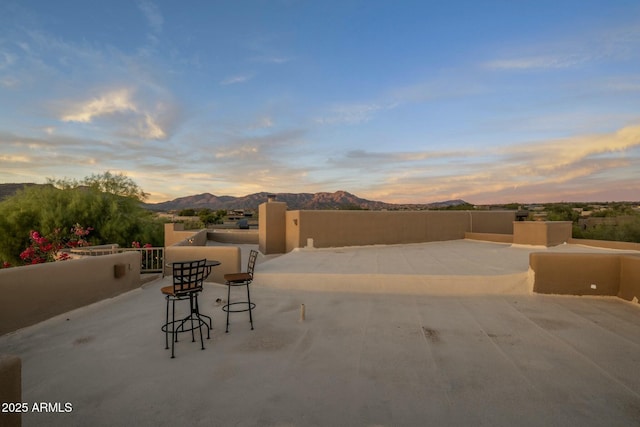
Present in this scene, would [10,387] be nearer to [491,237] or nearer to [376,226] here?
[376,226]

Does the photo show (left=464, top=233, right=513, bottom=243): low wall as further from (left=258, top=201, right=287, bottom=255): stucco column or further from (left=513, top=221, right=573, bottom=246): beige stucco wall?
(left=258, top=201, right=287, bottom=255): stucco column

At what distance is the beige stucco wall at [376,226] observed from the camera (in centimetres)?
1359

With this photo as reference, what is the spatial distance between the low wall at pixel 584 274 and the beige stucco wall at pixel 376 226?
7.98 m

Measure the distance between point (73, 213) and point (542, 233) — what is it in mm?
21491

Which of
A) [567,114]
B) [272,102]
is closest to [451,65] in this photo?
[567,114]

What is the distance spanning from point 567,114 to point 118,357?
1687cm

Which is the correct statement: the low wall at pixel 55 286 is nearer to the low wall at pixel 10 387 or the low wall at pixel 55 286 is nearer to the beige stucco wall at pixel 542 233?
the low wall at pixel 10 387

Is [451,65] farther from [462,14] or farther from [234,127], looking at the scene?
→ [234,127]

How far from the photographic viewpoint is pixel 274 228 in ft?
51.7

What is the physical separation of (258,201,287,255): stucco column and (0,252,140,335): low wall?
891 centimetres

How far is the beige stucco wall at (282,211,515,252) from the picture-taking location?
13.6 metres

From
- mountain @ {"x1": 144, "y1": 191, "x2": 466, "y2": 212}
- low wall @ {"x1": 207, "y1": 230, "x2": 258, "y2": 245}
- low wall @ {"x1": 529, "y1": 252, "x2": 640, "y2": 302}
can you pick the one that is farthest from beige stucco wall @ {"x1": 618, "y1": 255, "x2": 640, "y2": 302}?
mountain @ {"x1": 144, "y1": 191, "x2": 466, "y2": 212}

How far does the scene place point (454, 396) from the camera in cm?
288

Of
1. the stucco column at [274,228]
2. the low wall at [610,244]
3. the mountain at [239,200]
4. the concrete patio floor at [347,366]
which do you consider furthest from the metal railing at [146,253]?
the mountain at [239,200]
